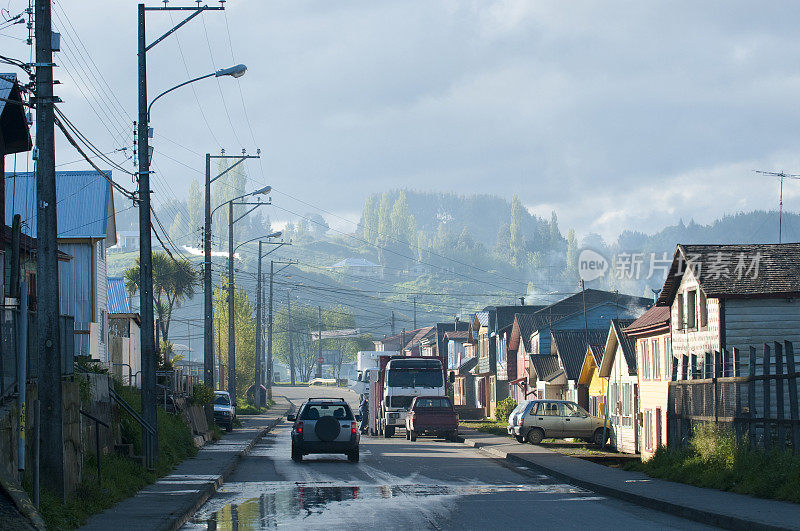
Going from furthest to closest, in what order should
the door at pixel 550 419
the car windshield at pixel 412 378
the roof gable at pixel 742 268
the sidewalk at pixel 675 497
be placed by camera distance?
the car windshield at pixel 412 378 → the door at pixel 550 419 → the roof gable at pixel 742 268 → the sidewalk at pixel 675 497

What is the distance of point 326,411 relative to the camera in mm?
30750

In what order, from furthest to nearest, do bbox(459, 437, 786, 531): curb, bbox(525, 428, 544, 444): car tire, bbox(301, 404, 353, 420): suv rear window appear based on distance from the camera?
bbox(525, 428, 544, 444): car tire
bbox(301, 404, 353, 420): suv rear window
bbox(459, 437, 786, 531): curb

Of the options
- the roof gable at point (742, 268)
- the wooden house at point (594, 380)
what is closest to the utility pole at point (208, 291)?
the roof gable at point (742, 268)

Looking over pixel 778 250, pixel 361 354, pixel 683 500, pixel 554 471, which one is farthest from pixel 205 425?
pixel 361 354

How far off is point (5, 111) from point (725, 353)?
21.7 metres

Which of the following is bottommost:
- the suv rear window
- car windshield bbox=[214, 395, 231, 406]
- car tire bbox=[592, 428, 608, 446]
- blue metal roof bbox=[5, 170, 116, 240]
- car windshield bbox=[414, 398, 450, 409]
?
car tire bbox=[592, 428, 608, 446]

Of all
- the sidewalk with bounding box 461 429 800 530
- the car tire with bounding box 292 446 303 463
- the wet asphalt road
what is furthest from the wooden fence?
the car tire with bounding box 292 446 303 463

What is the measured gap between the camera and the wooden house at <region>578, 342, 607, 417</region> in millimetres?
55000

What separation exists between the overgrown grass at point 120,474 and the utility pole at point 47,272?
0.63m

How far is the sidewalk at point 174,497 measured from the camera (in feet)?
47.5

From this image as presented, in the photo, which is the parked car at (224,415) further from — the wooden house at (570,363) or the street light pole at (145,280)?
the street light pole at (145,280)

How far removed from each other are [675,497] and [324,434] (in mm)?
12809

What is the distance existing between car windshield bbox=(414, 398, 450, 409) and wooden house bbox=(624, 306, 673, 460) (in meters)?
8.51

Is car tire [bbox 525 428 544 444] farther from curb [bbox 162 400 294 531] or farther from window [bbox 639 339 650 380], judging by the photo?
curb [bbox 162 400 294 531]
